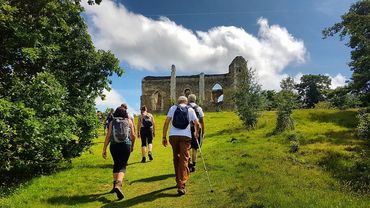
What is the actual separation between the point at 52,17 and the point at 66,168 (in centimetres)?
577

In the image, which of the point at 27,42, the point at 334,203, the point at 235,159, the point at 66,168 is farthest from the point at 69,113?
the point at 334,203

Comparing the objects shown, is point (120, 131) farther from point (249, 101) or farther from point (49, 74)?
point (249, 101)

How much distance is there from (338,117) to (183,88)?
3772 centimetres

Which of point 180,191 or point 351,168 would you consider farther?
point 351,168

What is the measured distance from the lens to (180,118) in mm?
11344

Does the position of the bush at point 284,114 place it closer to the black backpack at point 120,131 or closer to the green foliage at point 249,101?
the green foliage at point 249,101

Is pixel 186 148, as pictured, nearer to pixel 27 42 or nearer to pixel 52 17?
pixel 27 42

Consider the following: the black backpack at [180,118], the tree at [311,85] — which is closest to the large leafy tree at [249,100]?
the black backpack at [180,118]

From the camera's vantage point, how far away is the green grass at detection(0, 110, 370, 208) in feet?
34.0

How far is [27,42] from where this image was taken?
14227 mm

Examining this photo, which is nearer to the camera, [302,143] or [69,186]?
[69,186]

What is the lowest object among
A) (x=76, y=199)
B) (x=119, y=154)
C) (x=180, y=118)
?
(x=76, y=199)

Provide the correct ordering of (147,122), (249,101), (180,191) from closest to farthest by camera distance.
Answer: (180,191)
(147,122)
(249,101)

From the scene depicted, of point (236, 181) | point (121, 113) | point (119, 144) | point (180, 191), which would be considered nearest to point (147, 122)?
point (121, 113)
